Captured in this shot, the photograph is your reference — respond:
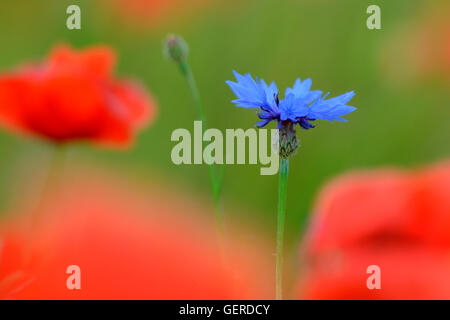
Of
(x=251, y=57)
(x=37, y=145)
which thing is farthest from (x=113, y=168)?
(x=251, y=57)

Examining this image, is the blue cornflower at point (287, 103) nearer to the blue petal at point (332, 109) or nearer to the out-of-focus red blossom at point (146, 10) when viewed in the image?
the blue petal at point (332, 109)

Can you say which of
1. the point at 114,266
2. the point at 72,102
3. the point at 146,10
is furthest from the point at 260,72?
the point at 114,266

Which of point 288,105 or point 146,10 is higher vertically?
point 146,10

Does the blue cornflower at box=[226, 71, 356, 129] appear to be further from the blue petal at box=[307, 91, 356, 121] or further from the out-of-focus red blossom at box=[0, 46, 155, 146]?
the out-of-focus red blossom at box=[0, 46, 155, 146]

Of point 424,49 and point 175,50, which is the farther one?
point 424,49

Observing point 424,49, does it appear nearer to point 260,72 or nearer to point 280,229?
point 260,72

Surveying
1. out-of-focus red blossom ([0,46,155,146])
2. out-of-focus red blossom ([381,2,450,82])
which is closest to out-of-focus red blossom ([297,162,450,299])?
out-of-focus red blossom ([0,46,155,146])

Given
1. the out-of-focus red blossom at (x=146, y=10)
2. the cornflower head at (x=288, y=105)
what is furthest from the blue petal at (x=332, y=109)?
the out-of-focus red blossom at (x=146, y=10)
